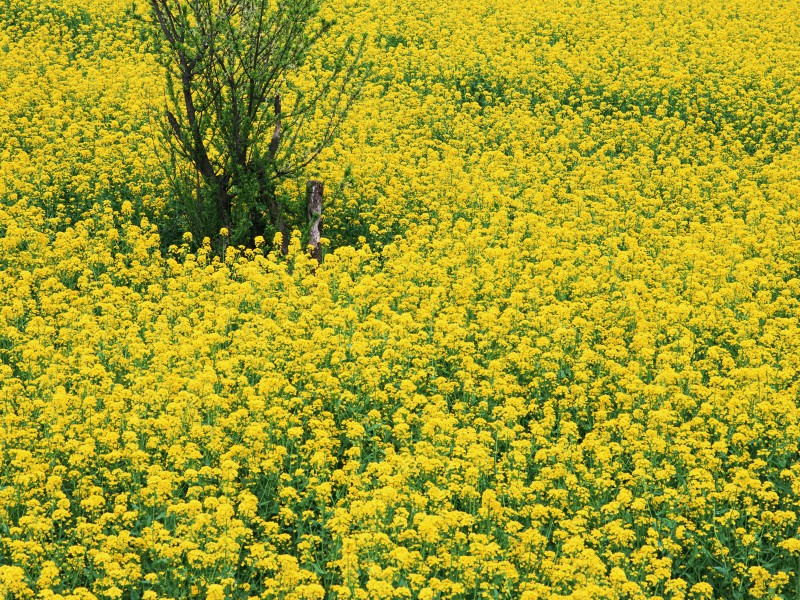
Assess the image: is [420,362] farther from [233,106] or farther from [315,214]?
[233,106]

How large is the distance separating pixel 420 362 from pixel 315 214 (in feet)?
13.9

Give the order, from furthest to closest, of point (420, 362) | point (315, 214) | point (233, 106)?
point (315, 214)
point (233, 106)
point (420, 362)

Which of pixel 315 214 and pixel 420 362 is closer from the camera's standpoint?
pixel 420 362

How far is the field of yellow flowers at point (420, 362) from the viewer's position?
7.21m

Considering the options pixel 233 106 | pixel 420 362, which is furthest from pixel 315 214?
pixel 420 362

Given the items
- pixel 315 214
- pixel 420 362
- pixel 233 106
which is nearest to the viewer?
pixel 420 362

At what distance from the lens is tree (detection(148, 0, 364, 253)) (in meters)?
12.6

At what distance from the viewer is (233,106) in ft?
42.6

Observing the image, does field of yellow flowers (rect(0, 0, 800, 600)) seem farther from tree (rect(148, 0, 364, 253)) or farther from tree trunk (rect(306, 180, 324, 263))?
tree (rect(148, 0, 364, 253))

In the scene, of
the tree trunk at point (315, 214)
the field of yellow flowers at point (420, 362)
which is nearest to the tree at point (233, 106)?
the tree trunk at point (315, 214)

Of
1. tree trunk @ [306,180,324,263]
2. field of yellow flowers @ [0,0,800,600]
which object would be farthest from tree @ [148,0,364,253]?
field of yellow flowers @ [0,0,800,600]

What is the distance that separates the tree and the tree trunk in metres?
0.32

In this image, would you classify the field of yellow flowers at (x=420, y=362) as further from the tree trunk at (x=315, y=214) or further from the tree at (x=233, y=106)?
the tree at (x=233, y=106)

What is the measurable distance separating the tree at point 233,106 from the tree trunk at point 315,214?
32 centimetres
